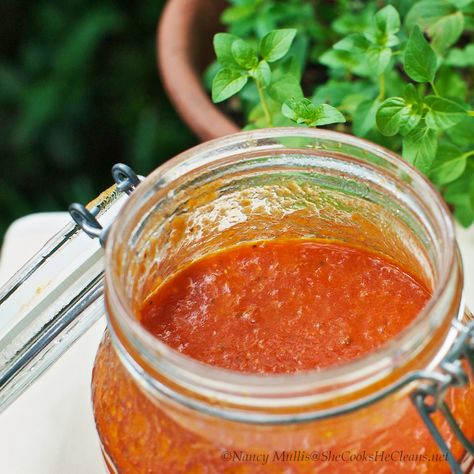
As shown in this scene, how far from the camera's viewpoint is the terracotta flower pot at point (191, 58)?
1.09 m

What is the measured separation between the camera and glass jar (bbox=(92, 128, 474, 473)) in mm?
530

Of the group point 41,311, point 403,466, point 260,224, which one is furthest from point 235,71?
point 403,466

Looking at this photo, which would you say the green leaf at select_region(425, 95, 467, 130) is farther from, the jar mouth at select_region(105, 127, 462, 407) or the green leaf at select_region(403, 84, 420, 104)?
the jar mouth at select_region(105, 127, 462, 407)

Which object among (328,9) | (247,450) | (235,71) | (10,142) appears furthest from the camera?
(10,142)

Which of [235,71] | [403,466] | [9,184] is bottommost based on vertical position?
[9,184]

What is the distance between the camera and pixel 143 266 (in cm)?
A: 67

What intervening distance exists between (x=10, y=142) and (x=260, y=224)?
3.26ft

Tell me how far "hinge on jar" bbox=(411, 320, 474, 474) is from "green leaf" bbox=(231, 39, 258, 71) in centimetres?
33

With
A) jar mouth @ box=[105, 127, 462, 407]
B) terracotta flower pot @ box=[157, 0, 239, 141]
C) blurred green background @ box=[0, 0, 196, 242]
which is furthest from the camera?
blurred green background @ box=[0, 0, 196, 242]

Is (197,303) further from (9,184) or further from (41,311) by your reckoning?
(9,184)

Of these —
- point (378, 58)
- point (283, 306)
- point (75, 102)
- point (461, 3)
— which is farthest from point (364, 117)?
point (75, 102)

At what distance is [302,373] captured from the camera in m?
0.57

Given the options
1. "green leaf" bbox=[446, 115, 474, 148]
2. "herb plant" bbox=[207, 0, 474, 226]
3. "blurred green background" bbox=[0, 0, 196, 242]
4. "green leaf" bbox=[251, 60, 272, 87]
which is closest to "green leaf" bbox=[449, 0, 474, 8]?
"herb plant" bbox=[207, 0, 474, 226]

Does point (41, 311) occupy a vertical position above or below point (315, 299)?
above
